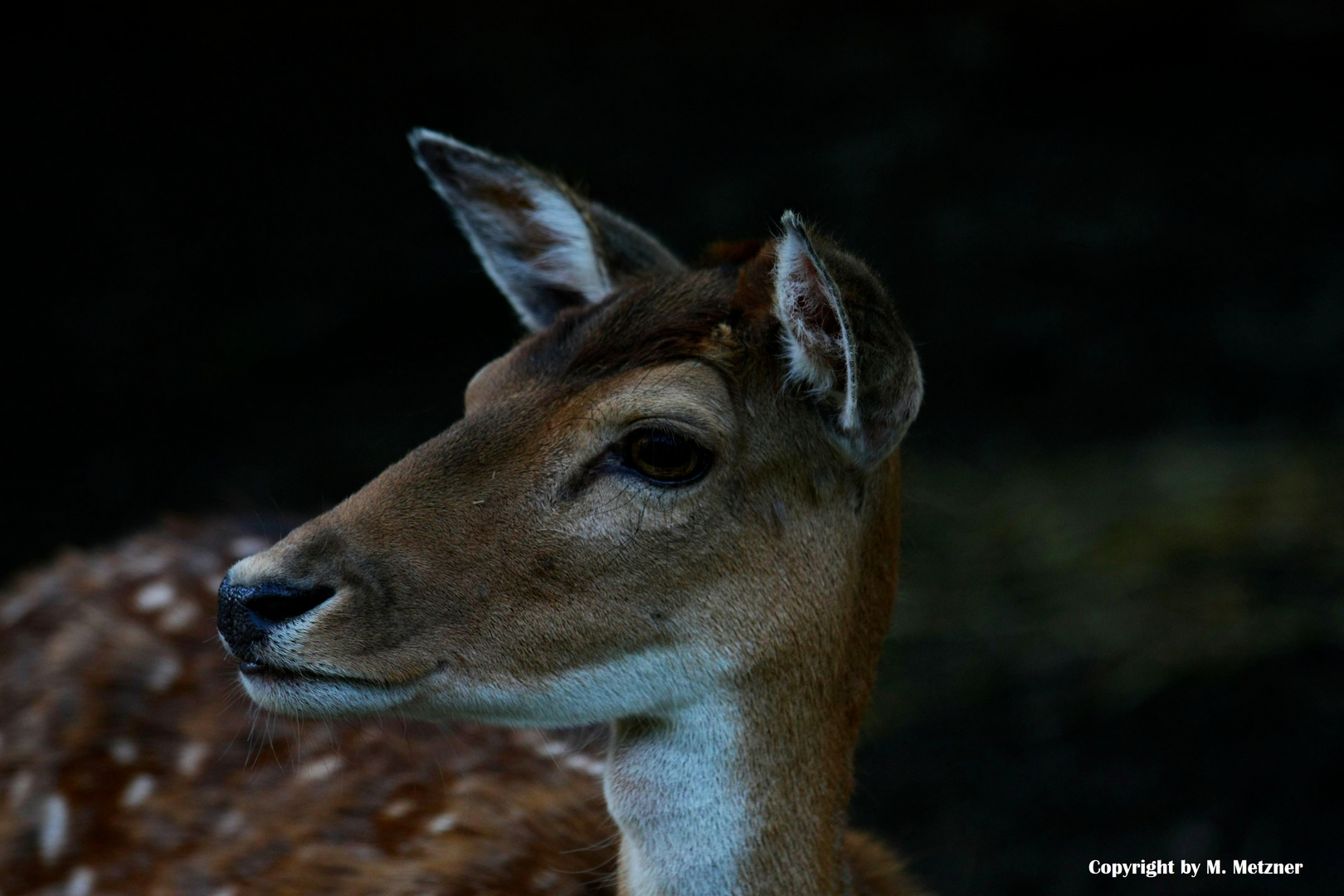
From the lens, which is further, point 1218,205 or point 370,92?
point 370,92

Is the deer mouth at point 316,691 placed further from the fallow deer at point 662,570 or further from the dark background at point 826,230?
the dark background at point 826,230

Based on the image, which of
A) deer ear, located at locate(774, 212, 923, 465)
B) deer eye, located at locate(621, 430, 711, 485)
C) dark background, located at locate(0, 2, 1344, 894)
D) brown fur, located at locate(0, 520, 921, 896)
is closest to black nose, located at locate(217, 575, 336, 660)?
deer eye, located at locate(621, 430, 711, 485)

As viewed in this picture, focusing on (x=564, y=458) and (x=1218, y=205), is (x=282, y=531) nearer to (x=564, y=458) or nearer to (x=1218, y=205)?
(x=564, y=458)

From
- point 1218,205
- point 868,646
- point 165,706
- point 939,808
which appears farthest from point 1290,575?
point 165,706

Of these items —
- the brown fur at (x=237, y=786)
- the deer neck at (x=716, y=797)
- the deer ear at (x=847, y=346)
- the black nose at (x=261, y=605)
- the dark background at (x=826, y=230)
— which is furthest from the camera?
the dark background at (x=826, y=230)

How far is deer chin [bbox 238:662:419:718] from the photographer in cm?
239

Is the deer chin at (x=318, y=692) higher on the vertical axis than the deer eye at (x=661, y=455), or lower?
lower

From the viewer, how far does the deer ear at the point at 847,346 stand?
2.46 m

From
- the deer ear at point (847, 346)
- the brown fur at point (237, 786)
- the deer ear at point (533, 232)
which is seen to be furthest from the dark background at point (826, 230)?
the deer ear at point (847, 346)

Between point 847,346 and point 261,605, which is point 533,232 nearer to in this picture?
point 847,346

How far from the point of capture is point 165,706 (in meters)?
3.53

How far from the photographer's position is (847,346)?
245 cm

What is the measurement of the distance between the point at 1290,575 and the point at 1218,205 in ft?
8.02

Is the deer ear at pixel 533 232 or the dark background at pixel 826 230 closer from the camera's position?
the deer ear at pixel 533 232
